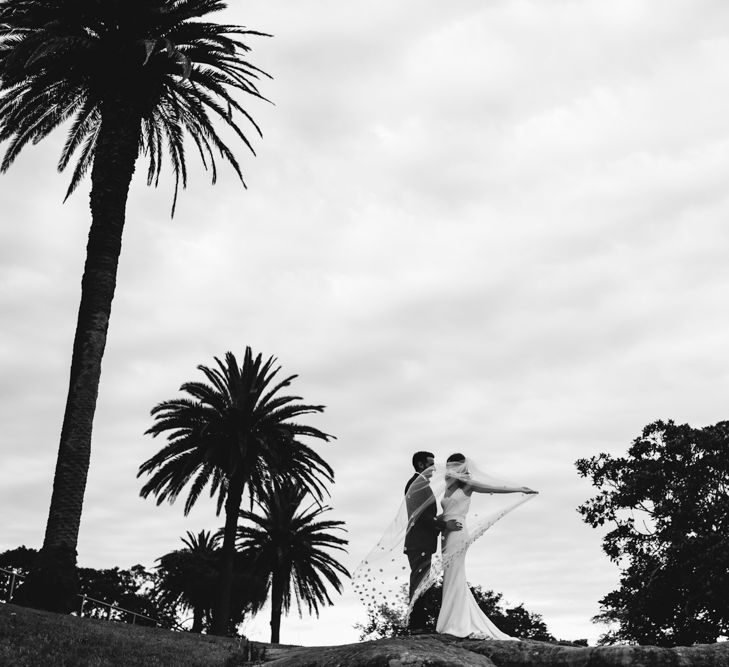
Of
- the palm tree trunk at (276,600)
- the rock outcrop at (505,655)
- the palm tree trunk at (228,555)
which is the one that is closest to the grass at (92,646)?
the rock outcrop at (505,655)

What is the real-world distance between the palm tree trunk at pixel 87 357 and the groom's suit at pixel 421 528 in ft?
32.0

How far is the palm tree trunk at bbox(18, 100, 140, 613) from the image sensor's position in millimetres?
16938

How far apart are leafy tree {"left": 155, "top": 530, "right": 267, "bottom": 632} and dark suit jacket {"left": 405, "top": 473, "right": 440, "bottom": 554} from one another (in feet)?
119

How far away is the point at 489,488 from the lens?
10.6m

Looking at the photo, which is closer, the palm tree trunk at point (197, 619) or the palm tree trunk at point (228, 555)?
the palm tree trunk at point (228, 555)

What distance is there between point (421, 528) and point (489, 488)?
41.9 inches

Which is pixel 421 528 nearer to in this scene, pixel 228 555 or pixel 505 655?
pixel 505 655

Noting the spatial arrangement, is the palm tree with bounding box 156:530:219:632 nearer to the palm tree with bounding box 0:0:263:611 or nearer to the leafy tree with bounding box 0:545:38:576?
the leafy tree with bounding box 0:545:38:576

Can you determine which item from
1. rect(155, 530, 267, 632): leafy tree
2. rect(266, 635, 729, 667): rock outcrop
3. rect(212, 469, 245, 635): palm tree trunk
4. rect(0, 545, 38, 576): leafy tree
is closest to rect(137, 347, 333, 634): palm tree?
rect(212, 469, 245, 635): palm tree trunk

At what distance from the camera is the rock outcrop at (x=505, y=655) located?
27.6ft

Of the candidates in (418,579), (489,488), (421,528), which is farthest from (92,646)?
(489,488)

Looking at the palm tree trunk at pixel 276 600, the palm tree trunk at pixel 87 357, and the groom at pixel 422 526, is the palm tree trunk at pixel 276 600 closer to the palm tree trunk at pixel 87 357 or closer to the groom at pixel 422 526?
the palm tree trunk at pixel 87 357

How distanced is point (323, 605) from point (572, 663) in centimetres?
3858

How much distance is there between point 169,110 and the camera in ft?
79.8
